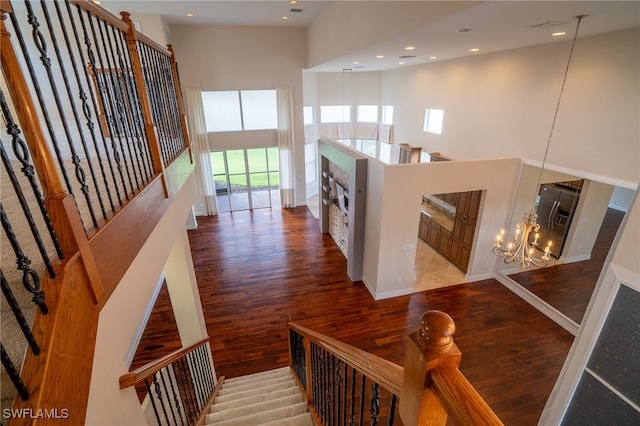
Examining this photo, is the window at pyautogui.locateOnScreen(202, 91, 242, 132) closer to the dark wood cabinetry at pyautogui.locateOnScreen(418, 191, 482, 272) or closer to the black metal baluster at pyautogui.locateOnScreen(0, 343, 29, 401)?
the dark wood cabinetry at pyautogui.locateOnScreen(418, 191, 482, 272)

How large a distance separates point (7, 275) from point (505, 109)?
6863 mm

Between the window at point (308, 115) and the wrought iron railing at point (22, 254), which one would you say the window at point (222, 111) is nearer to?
the window at point (308, 115)

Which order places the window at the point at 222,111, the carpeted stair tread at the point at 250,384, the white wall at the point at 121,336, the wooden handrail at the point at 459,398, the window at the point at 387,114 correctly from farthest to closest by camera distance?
the window at the point at 387,114, the window at the point at 222,111, the carpeted stair tread at the point at 250,384, the white wall at the point at 121,336, the wooden handrail at the point at 459,398

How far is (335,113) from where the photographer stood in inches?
444

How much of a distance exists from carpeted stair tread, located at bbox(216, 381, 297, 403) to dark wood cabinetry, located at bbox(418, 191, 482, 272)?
15.5ft

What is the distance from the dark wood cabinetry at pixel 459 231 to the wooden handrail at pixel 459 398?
19.2 feet

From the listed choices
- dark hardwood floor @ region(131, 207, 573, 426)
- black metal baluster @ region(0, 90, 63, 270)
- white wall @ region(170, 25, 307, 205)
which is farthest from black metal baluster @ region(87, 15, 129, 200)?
white wall @ region(170, 25, 307, 205)

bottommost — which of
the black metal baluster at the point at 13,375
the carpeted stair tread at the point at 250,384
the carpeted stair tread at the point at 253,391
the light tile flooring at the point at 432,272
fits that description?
the light tile flooring at the point at 432,272

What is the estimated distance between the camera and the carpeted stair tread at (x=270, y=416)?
271cm

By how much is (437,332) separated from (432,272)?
6.59 m

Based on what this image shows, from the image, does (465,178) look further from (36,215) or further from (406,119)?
(36,215)

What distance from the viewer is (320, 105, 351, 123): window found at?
36.5 ft

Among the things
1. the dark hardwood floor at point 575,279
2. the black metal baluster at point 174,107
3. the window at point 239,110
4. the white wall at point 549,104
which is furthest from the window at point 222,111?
the dark hardwood floor at point 575,279

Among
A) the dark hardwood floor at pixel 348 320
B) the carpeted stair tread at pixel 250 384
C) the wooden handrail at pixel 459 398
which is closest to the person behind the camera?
the wooden handrail at pixel 459 398
